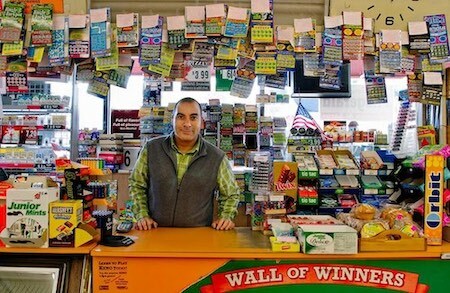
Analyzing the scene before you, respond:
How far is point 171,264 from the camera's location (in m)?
2.36

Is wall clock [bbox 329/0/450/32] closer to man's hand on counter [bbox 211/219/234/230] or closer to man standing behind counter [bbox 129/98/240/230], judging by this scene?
man standing behind counter [bbox 129/98/240/230]

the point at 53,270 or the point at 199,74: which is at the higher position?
the point at 199,74

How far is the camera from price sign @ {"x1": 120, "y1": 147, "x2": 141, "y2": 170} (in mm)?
5934

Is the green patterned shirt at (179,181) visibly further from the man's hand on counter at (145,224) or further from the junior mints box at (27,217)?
the junior mints box at (27,217)

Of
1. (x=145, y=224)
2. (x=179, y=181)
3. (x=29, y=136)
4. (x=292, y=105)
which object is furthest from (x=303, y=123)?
(x=29, y=136)

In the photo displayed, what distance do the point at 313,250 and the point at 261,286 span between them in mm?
316

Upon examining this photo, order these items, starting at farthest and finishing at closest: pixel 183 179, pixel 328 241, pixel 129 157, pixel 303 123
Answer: pixel 129 157, pixel 303 123, pixel 183 179, pixel 328 241

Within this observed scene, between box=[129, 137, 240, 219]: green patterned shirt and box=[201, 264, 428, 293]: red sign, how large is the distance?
2.59ft

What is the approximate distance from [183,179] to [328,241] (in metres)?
1.17

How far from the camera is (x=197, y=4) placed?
330 cm

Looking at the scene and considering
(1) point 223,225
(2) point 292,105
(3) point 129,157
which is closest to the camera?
(1) point 223,225

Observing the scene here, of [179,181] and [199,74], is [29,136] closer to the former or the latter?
[199,74]

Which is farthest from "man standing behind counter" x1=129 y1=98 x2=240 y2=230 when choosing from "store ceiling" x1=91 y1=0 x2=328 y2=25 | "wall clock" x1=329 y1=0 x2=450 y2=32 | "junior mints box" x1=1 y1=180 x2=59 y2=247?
"wall clock" x1=329 y1=0 x2=450 y2=32

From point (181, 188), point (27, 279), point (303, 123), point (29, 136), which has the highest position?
point (303, 123)
